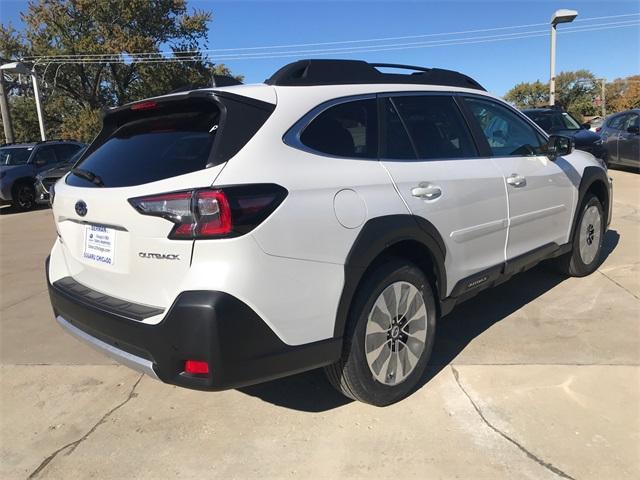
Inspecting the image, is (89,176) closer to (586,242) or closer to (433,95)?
(433,95)

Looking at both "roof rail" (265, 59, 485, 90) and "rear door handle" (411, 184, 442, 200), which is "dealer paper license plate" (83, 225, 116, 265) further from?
"rear door handle" (411, 184, 442, 200)

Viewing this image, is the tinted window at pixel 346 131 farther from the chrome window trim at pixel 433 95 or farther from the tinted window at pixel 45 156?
the tinted window at pixel 45 156

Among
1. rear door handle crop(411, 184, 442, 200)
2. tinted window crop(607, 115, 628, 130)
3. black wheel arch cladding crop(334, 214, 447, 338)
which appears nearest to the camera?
black wheel arch cladding crop(334, 214, 447, 338)

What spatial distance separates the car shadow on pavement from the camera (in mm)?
3244

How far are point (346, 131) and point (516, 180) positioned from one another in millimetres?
1656

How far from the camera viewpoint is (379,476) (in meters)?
2.50

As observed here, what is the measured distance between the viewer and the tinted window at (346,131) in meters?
2.66

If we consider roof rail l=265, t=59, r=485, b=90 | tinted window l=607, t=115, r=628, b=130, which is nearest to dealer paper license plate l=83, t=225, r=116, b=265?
roof rail l=265, t=59, r=485, b=90

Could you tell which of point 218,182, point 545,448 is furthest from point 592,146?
point 218,182

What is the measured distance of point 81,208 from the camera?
2750mm

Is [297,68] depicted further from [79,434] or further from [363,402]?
[79,434]

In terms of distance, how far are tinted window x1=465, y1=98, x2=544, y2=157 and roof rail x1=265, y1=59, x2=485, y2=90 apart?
1.53 feet

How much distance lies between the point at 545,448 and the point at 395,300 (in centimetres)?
105

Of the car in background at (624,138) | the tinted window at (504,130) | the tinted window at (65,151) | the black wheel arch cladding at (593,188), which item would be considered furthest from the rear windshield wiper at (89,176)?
the tinted window at (65,151)
